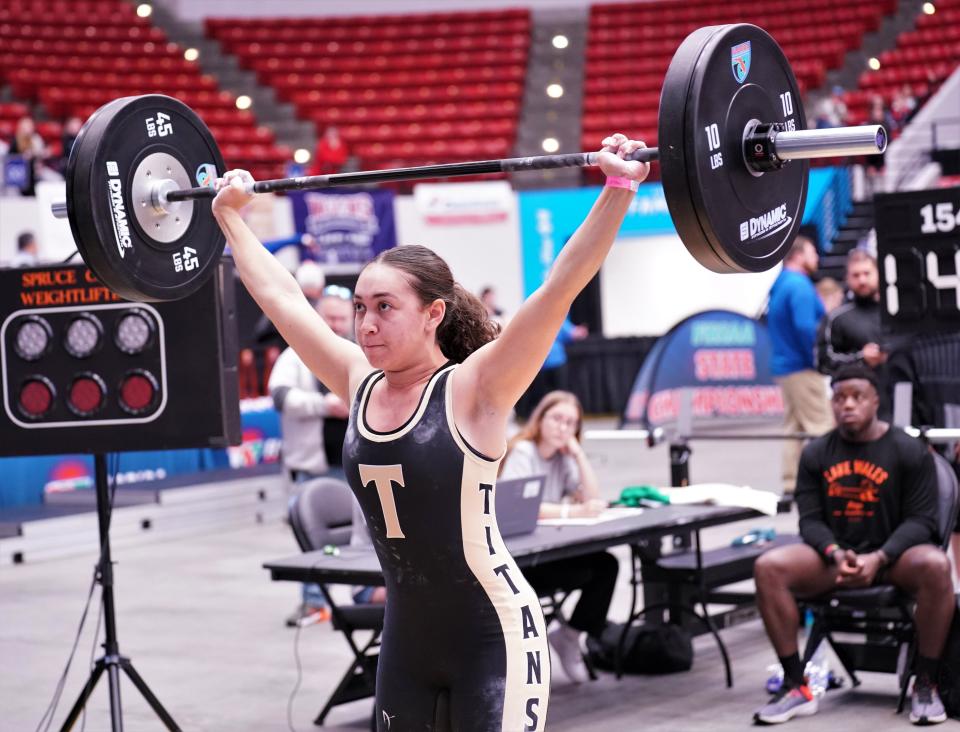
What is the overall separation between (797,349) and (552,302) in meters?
5.94

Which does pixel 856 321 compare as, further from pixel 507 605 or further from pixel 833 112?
pixel 833 112

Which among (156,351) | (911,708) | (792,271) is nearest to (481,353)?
(156,351)

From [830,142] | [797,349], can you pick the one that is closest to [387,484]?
[830,142]

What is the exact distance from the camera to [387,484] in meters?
2.41

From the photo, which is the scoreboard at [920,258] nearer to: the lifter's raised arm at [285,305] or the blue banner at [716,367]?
the lifter's raised arm at [285,305]

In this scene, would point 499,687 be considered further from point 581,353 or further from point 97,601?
point 581,353

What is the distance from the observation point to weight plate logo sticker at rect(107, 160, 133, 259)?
124 inches

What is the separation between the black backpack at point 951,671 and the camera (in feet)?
14.9

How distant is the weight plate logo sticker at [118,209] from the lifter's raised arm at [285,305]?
14.2 inches

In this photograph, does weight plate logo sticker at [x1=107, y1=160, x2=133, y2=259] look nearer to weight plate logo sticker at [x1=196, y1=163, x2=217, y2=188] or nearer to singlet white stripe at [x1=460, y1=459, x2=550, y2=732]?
weight plate logo sticker at [x1=196, y1=163, x2=217, y2=188]

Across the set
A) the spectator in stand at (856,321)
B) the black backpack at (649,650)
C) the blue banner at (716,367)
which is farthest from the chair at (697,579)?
the blue banner at (716,367)

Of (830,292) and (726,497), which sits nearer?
(726,497)

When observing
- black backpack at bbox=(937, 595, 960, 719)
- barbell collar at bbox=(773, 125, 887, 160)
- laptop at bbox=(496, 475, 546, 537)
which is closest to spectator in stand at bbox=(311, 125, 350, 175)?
laptop at bbox=(496, 475, 546, 537)

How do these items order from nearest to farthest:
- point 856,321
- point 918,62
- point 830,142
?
point 830,142, point 856,321, point 918,62
